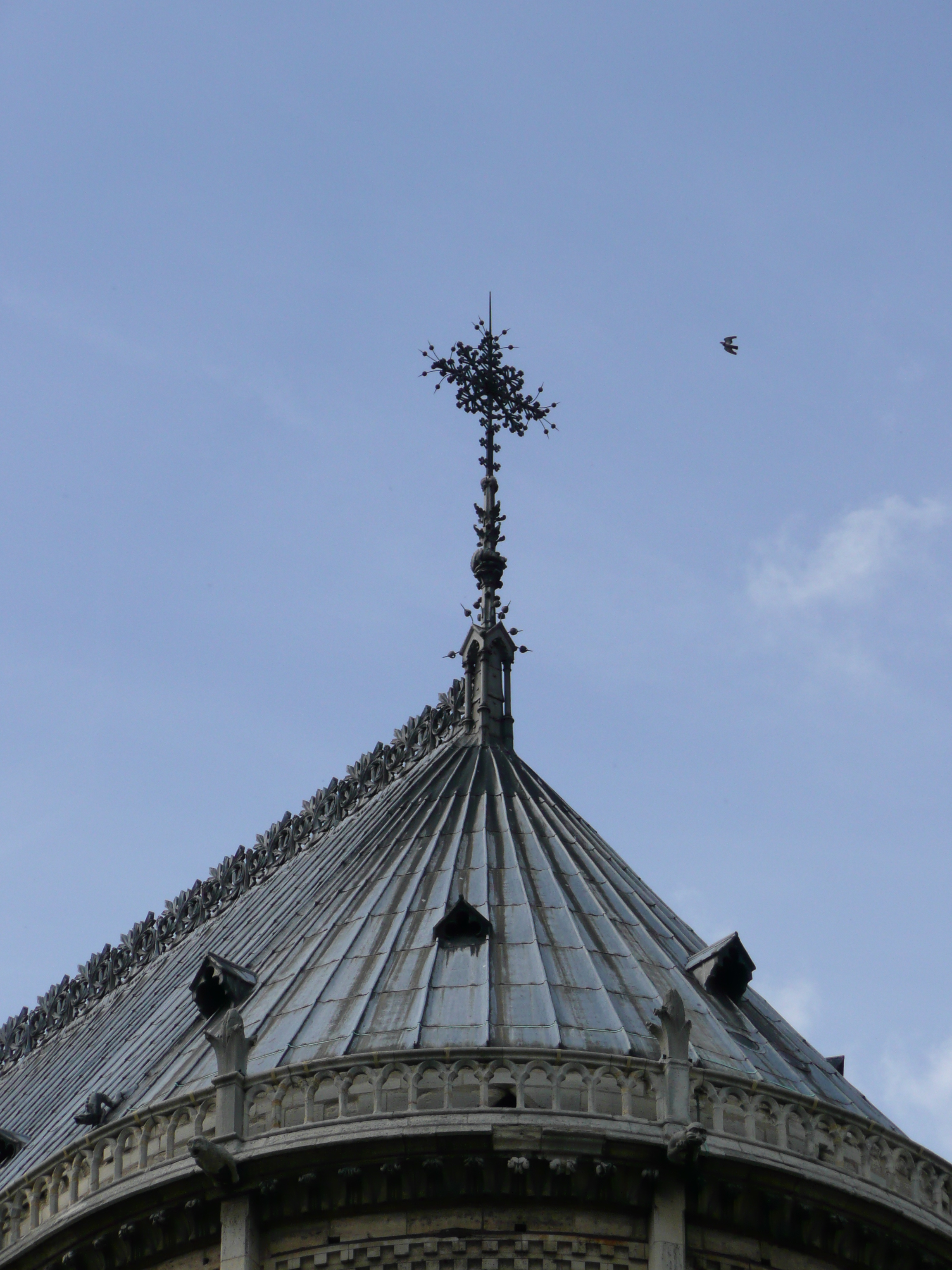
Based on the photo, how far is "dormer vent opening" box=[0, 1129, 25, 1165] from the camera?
43156 millimetres

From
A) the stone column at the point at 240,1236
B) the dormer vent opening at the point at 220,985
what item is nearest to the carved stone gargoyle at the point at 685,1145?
the stone column at the point at 240,1236

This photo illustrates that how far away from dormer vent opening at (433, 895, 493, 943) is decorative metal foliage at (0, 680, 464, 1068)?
7680 millimetres

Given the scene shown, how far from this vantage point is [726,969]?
3934 centimetres

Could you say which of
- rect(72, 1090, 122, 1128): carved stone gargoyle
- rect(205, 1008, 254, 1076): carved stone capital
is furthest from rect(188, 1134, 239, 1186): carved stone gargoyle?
rect(72, 1090, 122, 1128): carved stone gargoyle

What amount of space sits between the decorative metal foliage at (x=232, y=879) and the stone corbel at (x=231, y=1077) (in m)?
10.3

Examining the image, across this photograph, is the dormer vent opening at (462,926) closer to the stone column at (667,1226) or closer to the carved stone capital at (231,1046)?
the carved stone capital at (231,1046)

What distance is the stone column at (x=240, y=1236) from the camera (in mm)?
34781

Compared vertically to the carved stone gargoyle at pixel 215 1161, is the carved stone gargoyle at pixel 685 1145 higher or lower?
higher

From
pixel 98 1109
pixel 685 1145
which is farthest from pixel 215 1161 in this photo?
pixel 685 1145

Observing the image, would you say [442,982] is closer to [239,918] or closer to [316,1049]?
[316,1049]

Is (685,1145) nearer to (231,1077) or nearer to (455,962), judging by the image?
(455,962)

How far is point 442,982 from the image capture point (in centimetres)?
3772

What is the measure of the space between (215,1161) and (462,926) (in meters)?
5.33

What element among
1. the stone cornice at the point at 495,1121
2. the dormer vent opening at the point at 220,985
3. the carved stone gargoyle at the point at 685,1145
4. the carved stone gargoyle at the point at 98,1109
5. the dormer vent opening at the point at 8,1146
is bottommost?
the carved stone gargoyle at the point at 685,1145
